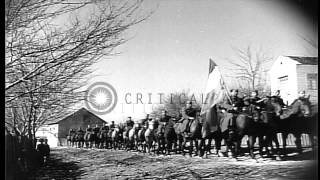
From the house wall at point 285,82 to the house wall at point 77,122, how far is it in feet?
3.91

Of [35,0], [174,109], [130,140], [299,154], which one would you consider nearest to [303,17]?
[299,154]

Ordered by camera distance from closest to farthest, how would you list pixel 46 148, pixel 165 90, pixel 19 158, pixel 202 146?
pixel 19 158
pixel 46 148
pixel 165 90
pixel 202 146

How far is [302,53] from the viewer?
247 cm

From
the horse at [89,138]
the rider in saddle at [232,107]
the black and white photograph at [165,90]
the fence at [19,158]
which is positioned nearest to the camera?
the fence at [19,158]

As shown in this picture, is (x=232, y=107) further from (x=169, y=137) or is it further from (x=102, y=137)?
(x=102, y=137)

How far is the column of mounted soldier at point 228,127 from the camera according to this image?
2404 millimetres

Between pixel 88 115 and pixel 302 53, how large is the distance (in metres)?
1.50

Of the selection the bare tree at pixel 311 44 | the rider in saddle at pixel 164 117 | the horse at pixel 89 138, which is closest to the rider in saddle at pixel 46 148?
the horse at pixel 89 138

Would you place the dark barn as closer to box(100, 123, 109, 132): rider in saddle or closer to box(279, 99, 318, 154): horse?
box(100, 123, 109, 132): rider in saddle

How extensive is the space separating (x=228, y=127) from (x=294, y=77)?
56 cm

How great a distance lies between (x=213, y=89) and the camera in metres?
2.41

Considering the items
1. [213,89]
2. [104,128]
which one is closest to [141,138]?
[104,128]

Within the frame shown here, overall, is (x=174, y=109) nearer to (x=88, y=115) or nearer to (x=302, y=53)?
(x=88, y=115)

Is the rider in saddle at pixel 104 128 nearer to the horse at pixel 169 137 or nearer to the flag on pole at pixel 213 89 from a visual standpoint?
the horse at pixel 169 137
